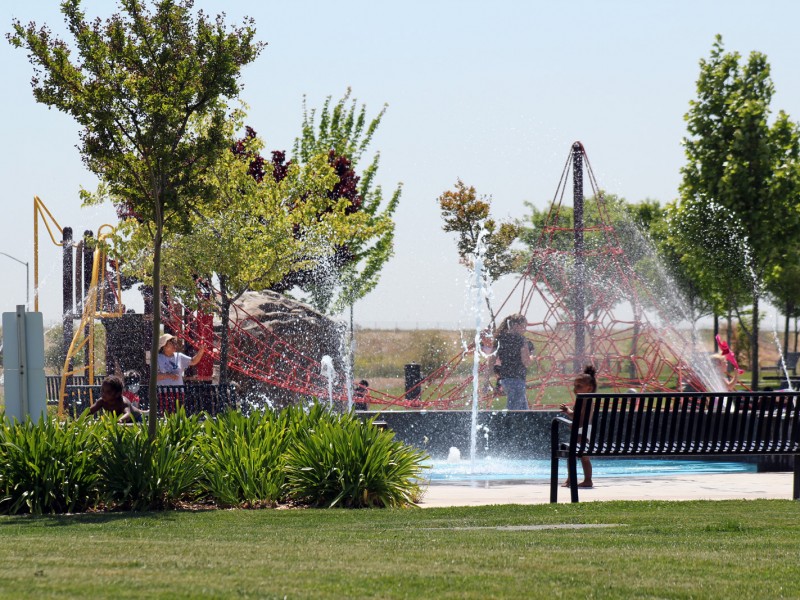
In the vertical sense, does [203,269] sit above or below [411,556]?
above

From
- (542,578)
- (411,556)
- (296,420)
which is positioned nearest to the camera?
(542,578)

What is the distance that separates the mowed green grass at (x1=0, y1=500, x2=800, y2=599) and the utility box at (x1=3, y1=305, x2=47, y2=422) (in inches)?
58.1

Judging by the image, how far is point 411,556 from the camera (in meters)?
6.72

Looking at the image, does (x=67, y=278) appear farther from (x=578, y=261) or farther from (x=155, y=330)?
(x=155, y=330)

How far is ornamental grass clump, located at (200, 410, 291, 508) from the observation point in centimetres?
999

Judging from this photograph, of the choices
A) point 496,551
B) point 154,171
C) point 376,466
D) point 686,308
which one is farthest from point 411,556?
point 686,308

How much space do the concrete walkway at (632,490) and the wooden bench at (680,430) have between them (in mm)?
435

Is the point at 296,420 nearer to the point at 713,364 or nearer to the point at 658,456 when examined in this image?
the point at 658,456

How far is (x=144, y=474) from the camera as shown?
386 inches

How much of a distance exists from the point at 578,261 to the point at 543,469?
21.3 ft

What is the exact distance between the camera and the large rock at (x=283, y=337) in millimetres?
25078

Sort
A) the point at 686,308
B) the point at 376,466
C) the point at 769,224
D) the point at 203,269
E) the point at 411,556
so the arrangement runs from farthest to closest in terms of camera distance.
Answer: the point at 686,308 < the point at 769,224 < the point at 203,269 < the point at 376,466 < the point at 411,556

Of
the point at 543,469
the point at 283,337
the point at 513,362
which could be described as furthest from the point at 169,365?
the point at 283,337

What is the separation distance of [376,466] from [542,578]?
14.0 feet
